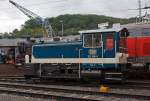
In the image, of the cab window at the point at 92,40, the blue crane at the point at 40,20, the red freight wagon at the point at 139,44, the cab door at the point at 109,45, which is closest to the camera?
the cab door at the point at 109,45

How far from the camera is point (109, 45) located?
17594 mm

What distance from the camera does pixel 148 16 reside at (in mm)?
27000

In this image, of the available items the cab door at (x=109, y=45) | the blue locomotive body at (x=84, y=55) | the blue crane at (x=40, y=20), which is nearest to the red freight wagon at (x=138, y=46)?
the blue locomotive body at (x=84, y=55)

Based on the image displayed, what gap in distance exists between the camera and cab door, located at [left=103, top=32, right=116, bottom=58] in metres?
17.5

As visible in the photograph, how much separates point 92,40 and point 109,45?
3.51ft

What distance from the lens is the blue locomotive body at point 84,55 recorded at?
17562 millimetres

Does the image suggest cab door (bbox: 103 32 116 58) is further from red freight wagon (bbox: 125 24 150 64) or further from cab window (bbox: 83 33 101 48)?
red freight wagon (bbox: 125 24 150 64)

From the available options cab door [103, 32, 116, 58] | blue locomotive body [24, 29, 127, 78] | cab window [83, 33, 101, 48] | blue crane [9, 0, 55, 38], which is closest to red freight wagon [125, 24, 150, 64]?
blue locomotive body [24, 29, 127, 78]

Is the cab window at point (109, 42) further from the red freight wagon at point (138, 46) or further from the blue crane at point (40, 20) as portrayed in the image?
the blue crane at point (40, 20)

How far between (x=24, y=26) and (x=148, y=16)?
11234 centimetres

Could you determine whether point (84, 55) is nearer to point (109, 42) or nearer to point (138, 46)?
point (109, 42)

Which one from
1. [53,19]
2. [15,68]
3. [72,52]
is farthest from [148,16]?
[53,19]

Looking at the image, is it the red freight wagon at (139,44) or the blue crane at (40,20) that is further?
the blue crane at (40,20)

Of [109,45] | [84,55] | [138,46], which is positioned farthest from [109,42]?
[138,46]
